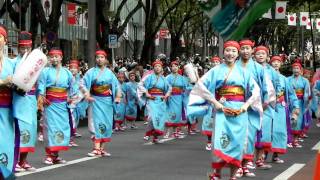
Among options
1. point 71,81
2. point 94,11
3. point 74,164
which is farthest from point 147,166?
point 94,11

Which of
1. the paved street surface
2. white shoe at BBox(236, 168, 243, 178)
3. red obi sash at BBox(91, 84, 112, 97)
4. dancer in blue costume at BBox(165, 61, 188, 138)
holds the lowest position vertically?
the paved street surface

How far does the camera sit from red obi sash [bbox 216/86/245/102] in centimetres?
993

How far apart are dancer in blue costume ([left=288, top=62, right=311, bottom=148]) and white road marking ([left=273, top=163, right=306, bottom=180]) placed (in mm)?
3900

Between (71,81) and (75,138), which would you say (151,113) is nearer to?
(75,138)

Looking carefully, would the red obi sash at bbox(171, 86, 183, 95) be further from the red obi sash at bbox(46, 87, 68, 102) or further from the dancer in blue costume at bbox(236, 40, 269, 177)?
the dancer in blue costume at bbox(236, 40, 269, 177)

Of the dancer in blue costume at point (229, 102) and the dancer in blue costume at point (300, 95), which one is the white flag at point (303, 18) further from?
the dancer in blue costume at point (229, 102)

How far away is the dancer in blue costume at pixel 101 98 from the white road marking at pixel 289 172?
137 inches

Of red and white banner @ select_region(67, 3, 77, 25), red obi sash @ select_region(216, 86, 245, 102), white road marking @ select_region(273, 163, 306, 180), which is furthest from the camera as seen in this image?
red and white banner @ select_region(67, 3, 77, 25)

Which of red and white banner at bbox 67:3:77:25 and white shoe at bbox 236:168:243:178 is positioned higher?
red and white banner at bbox 67:3:77:25

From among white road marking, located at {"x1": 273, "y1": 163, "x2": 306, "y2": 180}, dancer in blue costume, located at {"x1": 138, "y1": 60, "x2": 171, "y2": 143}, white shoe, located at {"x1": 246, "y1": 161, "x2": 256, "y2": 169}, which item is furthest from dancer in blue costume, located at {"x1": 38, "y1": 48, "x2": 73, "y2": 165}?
dancer in blue costume, located at {"x1": 138, "y1": 60, "x2": 171, "y2": 143}

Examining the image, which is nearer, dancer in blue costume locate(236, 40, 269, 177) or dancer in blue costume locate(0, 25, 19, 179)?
dancer in blue costume locate(0, 25, 19, 179)

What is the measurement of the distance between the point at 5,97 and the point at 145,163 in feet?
18.3

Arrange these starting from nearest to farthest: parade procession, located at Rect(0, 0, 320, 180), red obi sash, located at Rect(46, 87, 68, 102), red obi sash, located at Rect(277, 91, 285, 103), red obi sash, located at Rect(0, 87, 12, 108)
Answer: red obi sash, located at Rect(0, 87, 12, 108)
parade procession, located at Rect(0, 0, 320, 180)
red obi sash, located at Rect(46, 87, 68, 102)
red obi sash, located at Rect(277, 91, 285, 103)

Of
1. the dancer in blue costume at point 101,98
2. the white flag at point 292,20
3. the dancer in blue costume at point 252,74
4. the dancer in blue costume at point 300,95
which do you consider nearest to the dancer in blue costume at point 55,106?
the dancer in blue costume at point 101,98
